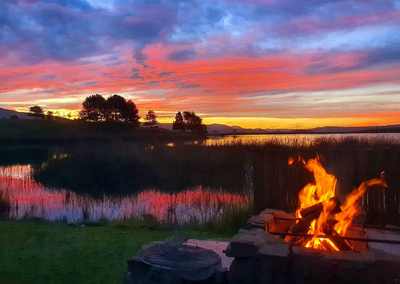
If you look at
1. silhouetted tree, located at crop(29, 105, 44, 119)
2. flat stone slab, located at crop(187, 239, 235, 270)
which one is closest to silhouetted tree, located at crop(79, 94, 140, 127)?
silhouetted tree, located at crop(29, 105, 44, 119)

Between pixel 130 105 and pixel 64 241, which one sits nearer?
pixel 64 241

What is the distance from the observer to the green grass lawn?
572 centimetres

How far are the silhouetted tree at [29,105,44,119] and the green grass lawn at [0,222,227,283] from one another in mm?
81974

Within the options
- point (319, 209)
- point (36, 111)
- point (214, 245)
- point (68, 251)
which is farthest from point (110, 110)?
point (319, 209)

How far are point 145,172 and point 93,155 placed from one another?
4153mm

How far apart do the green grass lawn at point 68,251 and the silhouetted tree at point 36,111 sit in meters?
82.0

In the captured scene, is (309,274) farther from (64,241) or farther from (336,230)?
(64,241)

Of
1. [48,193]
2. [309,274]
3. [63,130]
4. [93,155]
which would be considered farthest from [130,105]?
[309,274]

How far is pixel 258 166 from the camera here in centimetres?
798

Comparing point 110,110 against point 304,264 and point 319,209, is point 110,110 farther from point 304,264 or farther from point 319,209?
point 304,264

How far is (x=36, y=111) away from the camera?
282ft

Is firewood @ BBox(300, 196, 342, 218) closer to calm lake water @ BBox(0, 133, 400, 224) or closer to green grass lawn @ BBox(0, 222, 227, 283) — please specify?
green grass lawn @ BBox(0, 222, 227, 283)

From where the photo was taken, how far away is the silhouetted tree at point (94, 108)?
7006 centimetres

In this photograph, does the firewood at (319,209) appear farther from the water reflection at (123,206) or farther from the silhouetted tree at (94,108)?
the silhouetted tree at (94,108)
